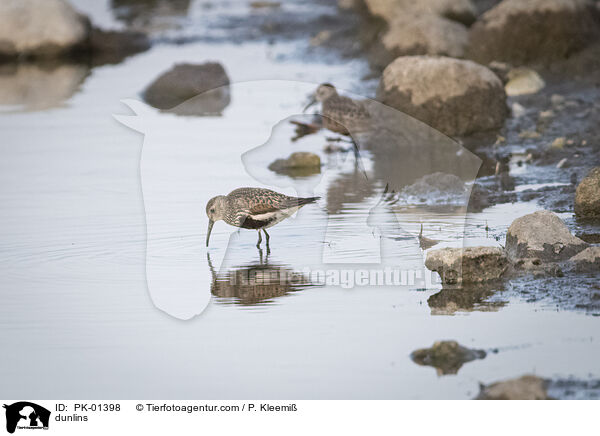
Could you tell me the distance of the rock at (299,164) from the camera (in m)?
11.5

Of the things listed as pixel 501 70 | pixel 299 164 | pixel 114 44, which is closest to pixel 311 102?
pixel 299 164

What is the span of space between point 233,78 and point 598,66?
6036 mm

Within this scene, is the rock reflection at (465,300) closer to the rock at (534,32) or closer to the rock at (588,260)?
the rock at (588,260)

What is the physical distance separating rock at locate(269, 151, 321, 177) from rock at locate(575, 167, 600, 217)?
3.53 m

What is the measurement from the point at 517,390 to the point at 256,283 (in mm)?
2792

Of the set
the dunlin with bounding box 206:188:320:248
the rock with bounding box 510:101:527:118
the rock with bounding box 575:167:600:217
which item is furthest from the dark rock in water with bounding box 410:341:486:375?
the rock with bounding box 510:101:527:118

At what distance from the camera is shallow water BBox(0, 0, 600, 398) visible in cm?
601

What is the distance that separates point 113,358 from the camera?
634 centimetres

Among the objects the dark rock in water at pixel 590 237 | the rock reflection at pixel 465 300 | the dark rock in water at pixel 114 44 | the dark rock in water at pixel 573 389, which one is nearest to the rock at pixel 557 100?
the dark rock in water at pixel 590 237

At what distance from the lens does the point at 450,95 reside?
1269 cm

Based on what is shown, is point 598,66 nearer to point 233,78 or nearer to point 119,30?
point 233,78

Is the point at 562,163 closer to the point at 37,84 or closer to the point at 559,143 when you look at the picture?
the point at 559,143

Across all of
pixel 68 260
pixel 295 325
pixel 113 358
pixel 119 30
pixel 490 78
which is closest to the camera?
pixel 113 358
